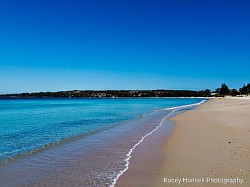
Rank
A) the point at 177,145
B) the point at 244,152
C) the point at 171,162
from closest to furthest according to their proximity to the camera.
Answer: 1. the point at 171,162
2. the point at 244,152
3. the point at 177,145

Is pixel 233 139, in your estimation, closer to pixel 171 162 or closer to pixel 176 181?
Result: pixel 171 162

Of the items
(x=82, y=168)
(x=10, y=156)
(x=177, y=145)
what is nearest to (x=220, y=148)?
(x=177, y=145)

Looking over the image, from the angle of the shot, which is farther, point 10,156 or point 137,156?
point 10,156

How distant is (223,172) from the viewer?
7.12 m

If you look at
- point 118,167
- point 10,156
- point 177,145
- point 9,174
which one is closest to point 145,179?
point 118,167

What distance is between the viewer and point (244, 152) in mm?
9266

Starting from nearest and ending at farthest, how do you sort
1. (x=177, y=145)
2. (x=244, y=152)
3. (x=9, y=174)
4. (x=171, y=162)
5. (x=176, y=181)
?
(x=176, y=181)
(x=9, y=174)
(x=171, y=162)
(x=244, y=152)
(x=177, y=145)

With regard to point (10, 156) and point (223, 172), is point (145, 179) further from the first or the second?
point (10, 156)

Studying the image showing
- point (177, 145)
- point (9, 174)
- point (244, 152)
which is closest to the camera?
point (9, 174)

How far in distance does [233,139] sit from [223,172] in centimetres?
539

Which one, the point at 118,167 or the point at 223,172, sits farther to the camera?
the point at 118,167

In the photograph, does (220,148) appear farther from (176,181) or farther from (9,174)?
(9,174)

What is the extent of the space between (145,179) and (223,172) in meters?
2.09

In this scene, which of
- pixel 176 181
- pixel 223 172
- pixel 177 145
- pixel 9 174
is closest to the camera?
pixel 176 181
